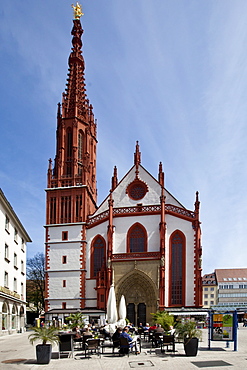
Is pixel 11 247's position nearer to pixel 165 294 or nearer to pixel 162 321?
pixel 165 294

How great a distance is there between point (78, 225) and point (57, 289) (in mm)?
7317

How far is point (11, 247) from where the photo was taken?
40.5m

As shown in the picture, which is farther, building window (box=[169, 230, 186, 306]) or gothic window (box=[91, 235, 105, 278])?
gothic window (box=[91, 235, 105, 278])

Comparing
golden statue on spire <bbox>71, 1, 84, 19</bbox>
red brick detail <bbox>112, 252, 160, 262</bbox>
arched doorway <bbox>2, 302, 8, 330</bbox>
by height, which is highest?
golden statue on spire <bbox>71, 1, 84, 19</bbox>

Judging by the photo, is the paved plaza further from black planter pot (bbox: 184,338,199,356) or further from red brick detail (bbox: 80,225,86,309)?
red brick detail (bbox: 80,225,86,309)

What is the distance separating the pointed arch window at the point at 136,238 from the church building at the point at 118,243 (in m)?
0.11

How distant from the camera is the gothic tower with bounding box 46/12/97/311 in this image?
164 feet

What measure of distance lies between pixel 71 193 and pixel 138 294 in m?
13.6

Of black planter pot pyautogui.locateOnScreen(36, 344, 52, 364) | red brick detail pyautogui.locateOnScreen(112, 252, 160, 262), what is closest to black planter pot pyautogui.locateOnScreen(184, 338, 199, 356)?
black planter pot pyautogui.locateOnScreen(36, 344, 52, 364)

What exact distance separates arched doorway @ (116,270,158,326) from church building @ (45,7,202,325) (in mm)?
101

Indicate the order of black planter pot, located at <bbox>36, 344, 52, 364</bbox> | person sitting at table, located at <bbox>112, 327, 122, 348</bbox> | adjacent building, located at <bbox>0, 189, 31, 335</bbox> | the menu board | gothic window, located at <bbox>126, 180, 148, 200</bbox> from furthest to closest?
gothic window, located at <bbox>126, 180, 148, 200</bbox>, adjacent building, located at <bbox>0, 189, 31, 335</bbox>, person sitting at table, located at <bbox>112, 327, 122, 348</bbox>, the menu board, black planter pot, located at <bbox>36, 344, 52, 364</bbox>

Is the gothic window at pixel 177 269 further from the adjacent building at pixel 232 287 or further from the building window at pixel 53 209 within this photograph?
the adjacent building at pixel 232 287

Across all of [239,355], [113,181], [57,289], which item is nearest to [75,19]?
[113,181]

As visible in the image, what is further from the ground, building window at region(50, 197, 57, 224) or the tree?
building window at region(50, 197, 57, 224)
